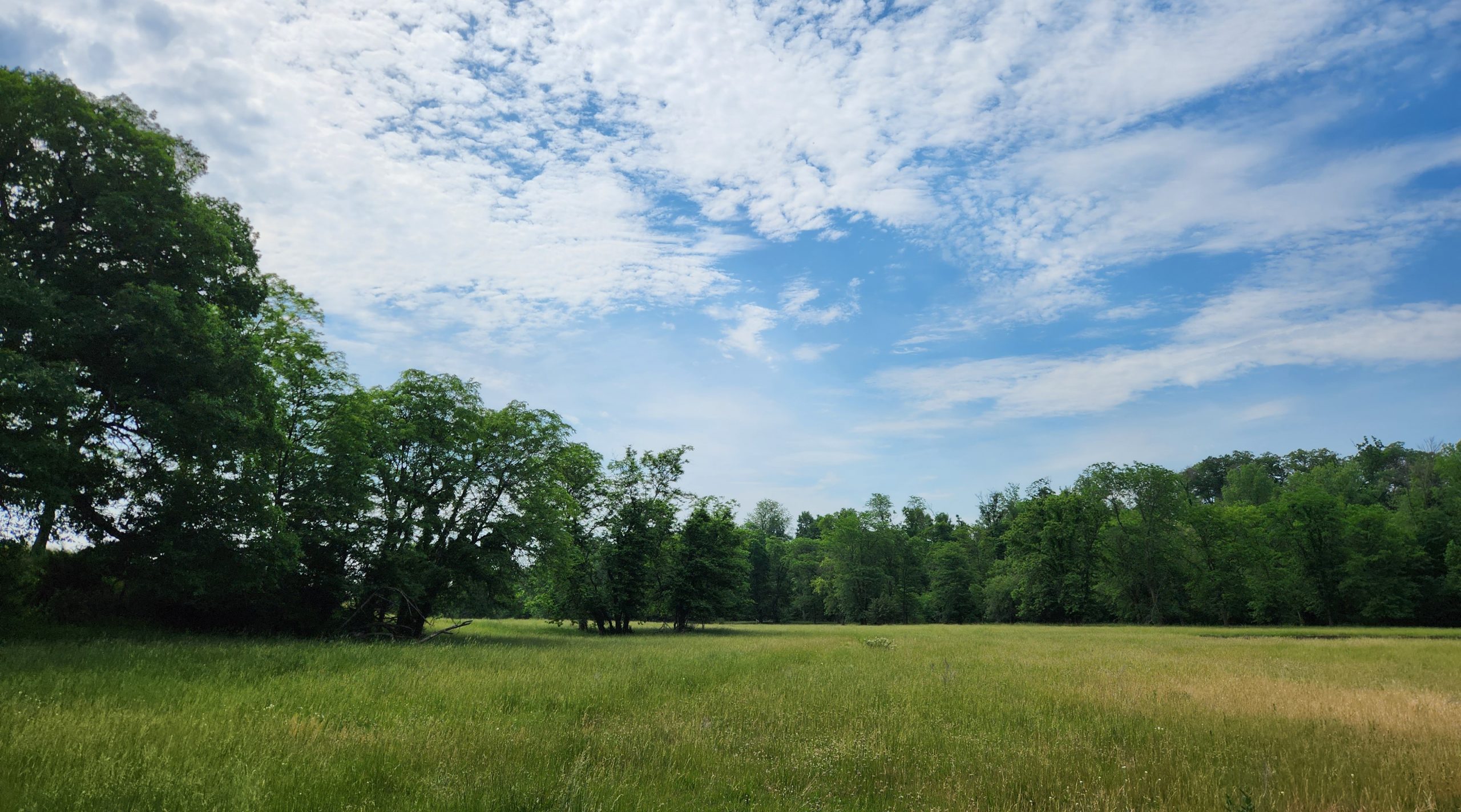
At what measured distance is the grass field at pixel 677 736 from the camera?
6.43 m

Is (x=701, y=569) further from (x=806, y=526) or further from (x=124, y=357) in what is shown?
(x=806, y=526)

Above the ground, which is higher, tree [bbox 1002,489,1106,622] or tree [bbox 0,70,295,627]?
tree [bbox 0,70,295,627]

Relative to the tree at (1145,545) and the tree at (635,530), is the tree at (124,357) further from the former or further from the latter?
the tree at (1145,545)

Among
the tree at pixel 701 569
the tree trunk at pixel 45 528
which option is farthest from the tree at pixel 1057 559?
the tree trunk at pixel 45 528

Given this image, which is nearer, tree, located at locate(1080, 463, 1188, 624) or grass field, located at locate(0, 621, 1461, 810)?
grass field, located at locate(0, 621, 1461, 810)

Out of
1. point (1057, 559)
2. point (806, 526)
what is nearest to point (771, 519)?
point (806, 526)

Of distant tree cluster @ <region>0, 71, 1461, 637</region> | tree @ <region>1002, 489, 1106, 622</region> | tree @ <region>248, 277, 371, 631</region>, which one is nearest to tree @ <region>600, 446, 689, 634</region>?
distant tree cluster @ <region>0, 71, 1461, 637</region>

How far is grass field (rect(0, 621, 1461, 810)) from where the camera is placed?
253 inches

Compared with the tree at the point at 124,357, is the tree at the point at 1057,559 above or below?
below

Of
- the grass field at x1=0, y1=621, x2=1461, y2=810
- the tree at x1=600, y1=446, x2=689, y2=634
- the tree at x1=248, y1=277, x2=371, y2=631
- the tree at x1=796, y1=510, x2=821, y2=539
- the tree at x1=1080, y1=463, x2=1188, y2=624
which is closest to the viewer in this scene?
the grass field at x1=0, y1=621, x2=1461, y2=810

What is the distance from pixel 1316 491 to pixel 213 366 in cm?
8165

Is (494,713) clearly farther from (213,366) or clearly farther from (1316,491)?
(1316,491)

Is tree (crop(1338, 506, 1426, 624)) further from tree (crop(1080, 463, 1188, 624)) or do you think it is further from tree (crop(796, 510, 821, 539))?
tree (crop(796, 510, 821, 539))

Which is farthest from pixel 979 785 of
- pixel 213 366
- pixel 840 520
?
pixel 840 520
